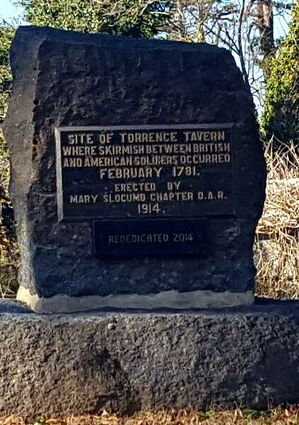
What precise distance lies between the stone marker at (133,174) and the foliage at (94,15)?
11.5 meters

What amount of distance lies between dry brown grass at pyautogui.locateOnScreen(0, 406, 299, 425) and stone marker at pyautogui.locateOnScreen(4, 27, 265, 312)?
71 centimetres

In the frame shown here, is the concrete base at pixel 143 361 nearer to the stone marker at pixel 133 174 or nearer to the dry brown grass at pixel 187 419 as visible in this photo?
the dry brown grass at pixel 187 419

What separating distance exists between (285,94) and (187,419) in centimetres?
1263

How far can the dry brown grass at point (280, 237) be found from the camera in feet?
38.4

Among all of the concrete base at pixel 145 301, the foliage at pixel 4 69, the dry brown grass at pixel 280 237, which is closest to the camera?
the concrete base at pixel 145 301

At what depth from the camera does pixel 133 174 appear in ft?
22.2

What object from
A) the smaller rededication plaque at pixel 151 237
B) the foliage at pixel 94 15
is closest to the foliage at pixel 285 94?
the foliage at pixel 94 15

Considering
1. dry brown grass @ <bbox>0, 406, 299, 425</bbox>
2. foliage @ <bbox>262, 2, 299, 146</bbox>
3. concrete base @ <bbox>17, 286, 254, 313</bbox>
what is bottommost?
dry brown grass @ <bbox>0, 406, 299, 425</bbox>

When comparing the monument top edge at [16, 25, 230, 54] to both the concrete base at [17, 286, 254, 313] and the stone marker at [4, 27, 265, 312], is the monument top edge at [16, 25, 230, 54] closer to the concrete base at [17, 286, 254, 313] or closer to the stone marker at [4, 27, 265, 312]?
the stone marker at [4, 27, 265, 312]

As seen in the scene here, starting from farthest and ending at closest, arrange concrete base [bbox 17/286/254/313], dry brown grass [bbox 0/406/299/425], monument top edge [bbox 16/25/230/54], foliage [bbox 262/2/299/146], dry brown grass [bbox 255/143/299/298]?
1. foliage [bbox 262/2/299/146]
2. dry brown grass [bbox 255/143/299/298]
3. monument top edge [bbox 16/25/230/54]
4. concrete base [bbox 17/286/254/313]
5. dry brown grass [bbox 0/406/299/425]

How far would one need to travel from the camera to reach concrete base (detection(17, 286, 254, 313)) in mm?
6668

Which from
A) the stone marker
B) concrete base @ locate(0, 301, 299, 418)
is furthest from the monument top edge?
concrete base @ locate(0, 301, 299, 418)

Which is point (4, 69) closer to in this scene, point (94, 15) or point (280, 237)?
point (94, 15)

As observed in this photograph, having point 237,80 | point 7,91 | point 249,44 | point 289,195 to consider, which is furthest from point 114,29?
point 237,80
